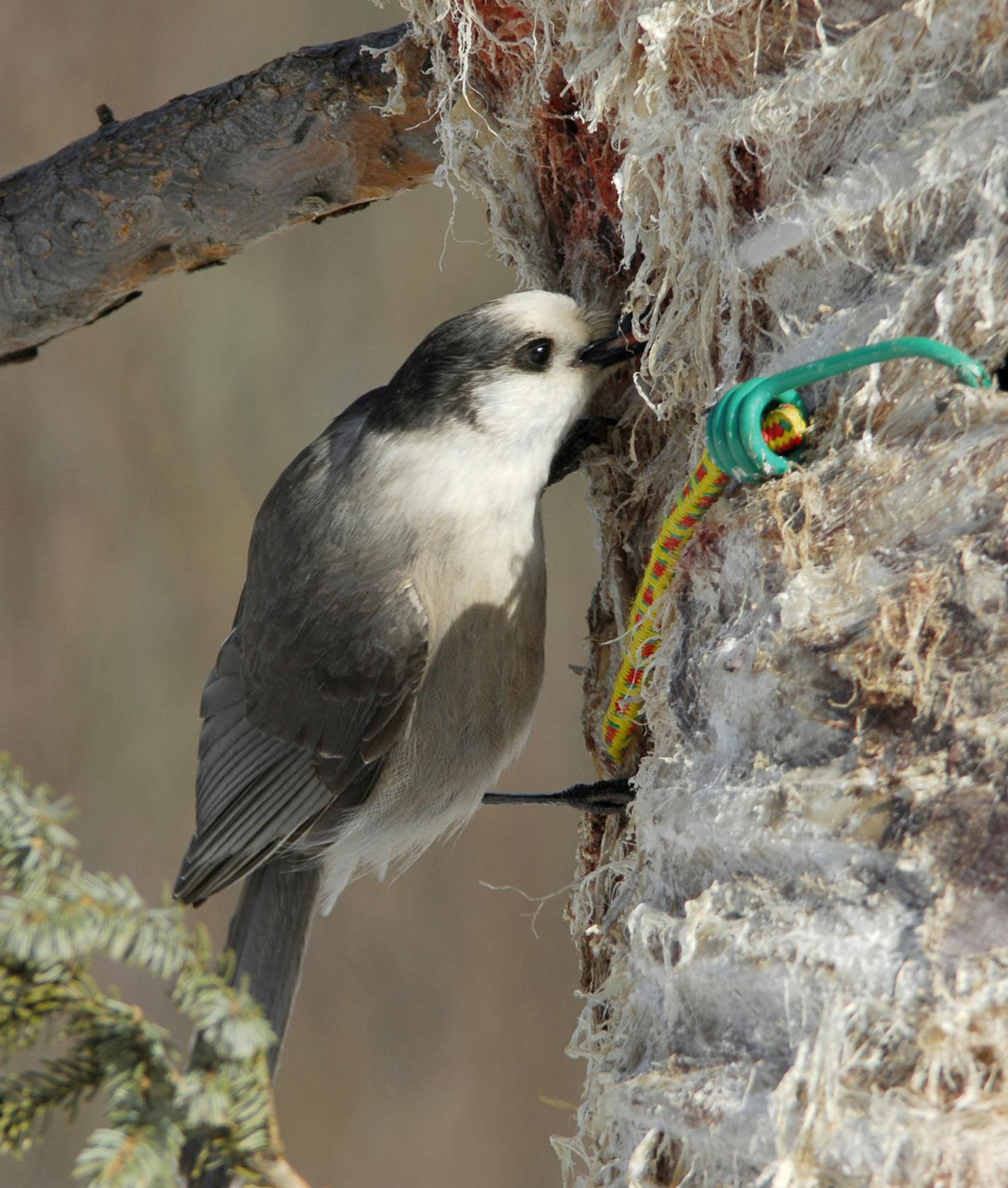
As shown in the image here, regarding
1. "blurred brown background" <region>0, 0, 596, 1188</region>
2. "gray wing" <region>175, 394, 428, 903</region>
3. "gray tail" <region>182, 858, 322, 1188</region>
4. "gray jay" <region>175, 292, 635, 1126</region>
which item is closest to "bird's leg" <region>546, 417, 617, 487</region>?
"gray jay" <region>175, 292, 635, 1126</region>

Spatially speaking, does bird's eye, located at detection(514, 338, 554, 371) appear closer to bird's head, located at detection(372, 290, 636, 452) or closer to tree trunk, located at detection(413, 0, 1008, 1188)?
bird's head, located at detection(372, 290, 636, 452)

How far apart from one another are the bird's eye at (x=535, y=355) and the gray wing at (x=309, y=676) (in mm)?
235

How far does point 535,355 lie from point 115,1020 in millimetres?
866

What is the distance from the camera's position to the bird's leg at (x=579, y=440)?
1.32 meters

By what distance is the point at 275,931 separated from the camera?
1.47 m

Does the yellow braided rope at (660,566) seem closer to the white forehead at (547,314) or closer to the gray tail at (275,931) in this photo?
the white forehead at (547,314)

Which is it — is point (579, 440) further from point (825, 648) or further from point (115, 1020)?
point (115, 1020)

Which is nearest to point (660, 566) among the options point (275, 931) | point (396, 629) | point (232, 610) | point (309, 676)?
point (396, 629)

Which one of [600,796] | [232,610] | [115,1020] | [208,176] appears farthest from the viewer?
[232,610]

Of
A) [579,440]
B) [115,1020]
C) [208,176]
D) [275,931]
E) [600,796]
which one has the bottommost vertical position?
[115,1020]

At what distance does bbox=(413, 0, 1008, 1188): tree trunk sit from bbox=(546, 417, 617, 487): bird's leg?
32cm

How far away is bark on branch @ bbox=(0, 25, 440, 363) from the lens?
1.35m

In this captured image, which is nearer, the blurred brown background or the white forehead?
the white forehead

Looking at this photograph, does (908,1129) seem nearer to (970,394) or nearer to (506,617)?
(970,394)
